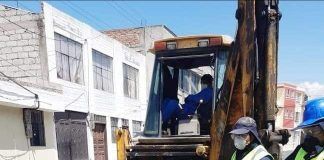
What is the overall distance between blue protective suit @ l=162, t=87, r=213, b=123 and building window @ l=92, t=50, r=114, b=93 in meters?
13.2

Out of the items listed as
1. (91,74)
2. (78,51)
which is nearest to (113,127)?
(91,74)

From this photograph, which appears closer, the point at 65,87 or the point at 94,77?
the point at 65,87

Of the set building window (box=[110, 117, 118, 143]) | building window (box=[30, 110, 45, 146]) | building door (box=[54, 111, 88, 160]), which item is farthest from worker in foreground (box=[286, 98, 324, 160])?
building window (box=[110, 117, 118, 143])

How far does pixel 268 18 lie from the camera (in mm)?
3643

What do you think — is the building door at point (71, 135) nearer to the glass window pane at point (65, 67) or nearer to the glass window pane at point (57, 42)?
the glass window pane at point (65, 67)

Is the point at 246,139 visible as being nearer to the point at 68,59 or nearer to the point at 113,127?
the point at 68,59

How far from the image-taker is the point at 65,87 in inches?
615

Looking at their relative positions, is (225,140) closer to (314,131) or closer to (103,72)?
(314,131)

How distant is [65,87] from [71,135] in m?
1.88

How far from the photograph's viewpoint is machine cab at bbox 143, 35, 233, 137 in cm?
493

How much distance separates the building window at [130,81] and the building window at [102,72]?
68.5 inches

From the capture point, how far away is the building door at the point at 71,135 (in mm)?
14656

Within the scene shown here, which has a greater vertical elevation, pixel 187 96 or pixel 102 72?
pixel 102 72

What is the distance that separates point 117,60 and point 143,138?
15984 millimetres
